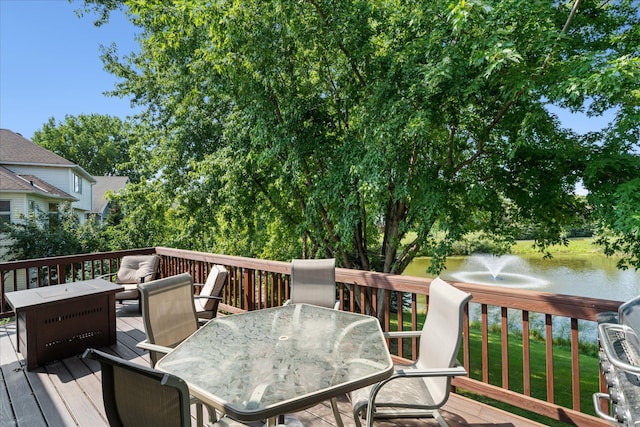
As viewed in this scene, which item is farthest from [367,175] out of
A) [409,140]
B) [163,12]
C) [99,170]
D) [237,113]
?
[99,170]

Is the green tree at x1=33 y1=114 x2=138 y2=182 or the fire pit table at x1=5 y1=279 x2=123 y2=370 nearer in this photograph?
the fire pit table at x1=5 y1=279 x2=123 y2=370

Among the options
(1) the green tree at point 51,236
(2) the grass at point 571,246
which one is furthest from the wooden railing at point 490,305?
(1) the green tree at point 51,236

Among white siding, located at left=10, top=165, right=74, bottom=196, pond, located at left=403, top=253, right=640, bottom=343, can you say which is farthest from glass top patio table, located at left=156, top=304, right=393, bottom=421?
white siding, located at left=10, top=165, right=74, bottom=196


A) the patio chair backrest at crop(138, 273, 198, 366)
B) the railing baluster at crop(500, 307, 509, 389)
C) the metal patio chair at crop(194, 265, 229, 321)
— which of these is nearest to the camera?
the patio chair backrest at crop(138, 273, 198, 366)

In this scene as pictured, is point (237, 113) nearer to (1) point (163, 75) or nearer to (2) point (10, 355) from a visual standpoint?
(1) point (163, 75)

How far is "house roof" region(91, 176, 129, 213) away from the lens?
23.2 m

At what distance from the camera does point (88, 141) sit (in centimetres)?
3484

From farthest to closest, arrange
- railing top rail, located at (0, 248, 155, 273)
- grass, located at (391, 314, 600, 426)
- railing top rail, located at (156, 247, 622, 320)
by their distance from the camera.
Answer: grass, located at (391, 314, 600, 426) → railing top rail, located at (0, 248, 155, 273) → railing top rail, located at (156, 247, 622, 320)

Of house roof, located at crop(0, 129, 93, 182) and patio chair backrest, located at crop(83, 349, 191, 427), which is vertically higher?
house roof, located at crop(0, 129, 93, 182)

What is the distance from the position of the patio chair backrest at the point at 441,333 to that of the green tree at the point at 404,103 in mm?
2492

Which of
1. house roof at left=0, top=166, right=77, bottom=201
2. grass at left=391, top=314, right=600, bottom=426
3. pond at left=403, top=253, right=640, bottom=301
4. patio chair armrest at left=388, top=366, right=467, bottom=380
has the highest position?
house roof at left=0, top=166, right=77, bottom=201

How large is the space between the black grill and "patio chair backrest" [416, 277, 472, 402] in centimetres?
63

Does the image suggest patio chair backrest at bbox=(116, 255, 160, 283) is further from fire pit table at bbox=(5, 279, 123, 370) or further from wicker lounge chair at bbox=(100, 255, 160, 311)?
fire pit table at bbox=(5, 279, 123, 370)

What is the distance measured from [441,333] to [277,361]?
3.40 feet
